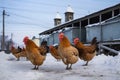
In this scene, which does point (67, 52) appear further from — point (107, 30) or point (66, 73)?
point (107, 30)

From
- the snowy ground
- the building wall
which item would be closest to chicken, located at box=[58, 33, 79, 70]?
the snowy ground

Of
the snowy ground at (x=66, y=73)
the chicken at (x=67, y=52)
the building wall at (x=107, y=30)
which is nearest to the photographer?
the snowy ground at (x=66, y=73)

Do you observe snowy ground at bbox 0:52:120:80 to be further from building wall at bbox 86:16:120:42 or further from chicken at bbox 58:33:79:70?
building wall at bbox 86:16:120:42

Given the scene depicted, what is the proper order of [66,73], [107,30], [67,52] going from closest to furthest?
1. [66,73]
2. [67,52]
3. [107,30]

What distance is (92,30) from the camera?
2259 cm

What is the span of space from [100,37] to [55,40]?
42.0 ft

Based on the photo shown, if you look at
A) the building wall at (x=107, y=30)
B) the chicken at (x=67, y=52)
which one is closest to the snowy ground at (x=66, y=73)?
the chicken at (x=67, y=52)

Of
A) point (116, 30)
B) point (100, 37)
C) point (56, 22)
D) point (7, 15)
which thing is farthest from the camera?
point (56, 22)

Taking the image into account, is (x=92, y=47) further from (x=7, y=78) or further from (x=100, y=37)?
(x=100, y=37)

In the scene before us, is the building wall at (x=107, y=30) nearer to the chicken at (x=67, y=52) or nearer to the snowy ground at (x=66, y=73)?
the snowy ground at (x=66, y=73)

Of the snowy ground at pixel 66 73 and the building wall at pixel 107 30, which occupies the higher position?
the building wall at pixel 107 30

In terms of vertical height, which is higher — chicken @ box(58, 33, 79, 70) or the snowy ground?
chicken @ box(58, 33, 79, 70)

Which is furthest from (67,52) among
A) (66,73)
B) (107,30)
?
(107,30)

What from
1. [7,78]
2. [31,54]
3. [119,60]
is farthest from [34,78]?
[119,60]
